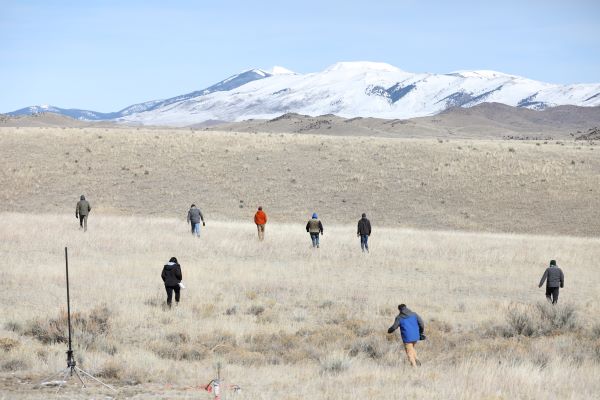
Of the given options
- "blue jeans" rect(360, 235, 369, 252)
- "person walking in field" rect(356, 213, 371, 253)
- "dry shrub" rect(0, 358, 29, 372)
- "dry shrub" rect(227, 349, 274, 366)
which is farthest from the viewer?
"blue jeans" rect(360, 235, 369, 252)

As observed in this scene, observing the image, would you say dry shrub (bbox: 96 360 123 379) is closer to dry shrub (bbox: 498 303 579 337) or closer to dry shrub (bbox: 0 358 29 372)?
dry shrub (bbox: 0 358 29 372)

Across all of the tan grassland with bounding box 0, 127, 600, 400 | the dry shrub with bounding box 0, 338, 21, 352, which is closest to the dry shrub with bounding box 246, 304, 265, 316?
the tan grassland with bounding box 0, 127, 600, 400

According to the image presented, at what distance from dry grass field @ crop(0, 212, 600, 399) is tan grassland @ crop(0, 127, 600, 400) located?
57 millimetres

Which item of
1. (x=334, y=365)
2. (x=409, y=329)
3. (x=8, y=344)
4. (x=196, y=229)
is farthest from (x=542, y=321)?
(x=196, y=229)

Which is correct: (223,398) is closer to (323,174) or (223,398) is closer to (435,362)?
(435,362)

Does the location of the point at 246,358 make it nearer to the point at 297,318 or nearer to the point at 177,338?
the point at 177,338

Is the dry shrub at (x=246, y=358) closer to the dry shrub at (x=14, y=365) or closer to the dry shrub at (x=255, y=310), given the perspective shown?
the dry shrub at (x=14, y=365)

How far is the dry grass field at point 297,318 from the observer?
12070mm

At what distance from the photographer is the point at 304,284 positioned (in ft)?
69.5

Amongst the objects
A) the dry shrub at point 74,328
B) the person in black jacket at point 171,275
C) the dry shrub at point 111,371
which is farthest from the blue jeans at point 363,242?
the dry shrub at point 111,371

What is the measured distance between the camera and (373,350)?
14.6m

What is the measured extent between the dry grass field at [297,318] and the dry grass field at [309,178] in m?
16.3

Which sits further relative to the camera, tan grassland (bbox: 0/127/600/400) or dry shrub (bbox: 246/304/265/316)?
dry shrub (bbox: 246/304/265/316)

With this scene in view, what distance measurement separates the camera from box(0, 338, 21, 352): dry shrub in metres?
13.6
